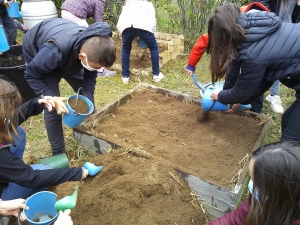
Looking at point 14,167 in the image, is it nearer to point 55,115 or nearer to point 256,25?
point 55,115

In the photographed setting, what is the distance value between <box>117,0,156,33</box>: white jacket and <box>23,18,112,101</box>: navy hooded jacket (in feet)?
4.61

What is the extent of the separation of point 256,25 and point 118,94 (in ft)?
7.23

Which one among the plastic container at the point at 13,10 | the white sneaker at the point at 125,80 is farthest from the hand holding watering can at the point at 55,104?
the plastic container at the point at 13,10

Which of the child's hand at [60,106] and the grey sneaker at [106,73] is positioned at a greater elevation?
the child's hand at [60,106]

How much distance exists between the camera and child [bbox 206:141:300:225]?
1.16 metres

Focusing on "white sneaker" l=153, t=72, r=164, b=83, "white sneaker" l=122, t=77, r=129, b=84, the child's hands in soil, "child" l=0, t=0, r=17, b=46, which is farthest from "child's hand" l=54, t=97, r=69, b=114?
"child" l=0, t=0, r=17, b=46

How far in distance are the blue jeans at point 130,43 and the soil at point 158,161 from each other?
109 centimetres

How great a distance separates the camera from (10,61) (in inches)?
133

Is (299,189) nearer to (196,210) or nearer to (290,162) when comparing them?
(290,162)

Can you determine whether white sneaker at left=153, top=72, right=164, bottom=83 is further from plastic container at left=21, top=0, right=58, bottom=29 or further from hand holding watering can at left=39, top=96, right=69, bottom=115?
plastic container at left=21, top=0, right=58, bottom=29

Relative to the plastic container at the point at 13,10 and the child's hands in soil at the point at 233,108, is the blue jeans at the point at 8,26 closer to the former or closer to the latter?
the plastic container at the point at 13,10

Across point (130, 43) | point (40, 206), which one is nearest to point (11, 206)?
point (40, 206)

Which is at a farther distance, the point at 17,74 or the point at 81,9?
the point at 81,9

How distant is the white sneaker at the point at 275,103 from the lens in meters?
3.34
